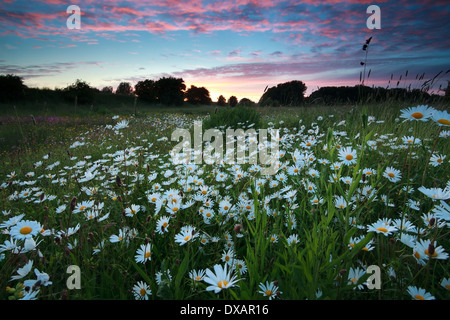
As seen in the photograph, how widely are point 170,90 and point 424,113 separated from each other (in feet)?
120

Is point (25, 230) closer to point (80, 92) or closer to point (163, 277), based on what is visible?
point (163, 277)

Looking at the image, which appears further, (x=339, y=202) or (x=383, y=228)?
(x=339, y=202)

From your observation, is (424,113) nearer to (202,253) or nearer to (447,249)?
(447,249)

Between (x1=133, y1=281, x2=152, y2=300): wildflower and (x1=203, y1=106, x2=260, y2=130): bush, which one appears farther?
(x1=203, y1=106, x2=260, y2=130): bush

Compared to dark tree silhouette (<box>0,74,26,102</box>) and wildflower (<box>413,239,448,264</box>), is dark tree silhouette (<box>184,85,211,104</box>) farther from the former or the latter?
wildflower (<box>413,239,448,264</box>)

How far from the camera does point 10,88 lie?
1812 centimetres

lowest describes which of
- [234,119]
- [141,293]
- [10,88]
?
[141,293]

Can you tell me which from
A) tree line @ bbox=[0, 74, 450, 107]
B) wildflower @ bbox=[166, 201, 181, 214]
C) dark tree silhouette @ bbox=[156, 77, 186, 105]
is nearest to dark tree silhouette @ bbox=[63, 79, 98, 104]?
tree line @ bbox=[0, 74, 450, 107]

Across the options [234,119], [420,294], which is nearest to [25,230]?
[420,294]

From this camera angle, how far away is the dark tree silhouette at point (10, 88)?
1781 cm

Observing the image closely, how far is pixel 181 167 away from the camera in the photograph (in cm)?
279

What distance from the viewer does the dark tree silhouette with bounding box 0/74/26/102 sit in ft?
58.4
